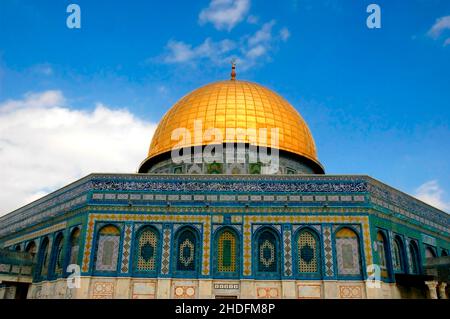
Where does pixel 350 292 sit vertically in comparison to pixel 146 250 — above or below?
below

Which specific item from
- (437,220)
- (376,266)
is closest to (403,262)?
(376,266)

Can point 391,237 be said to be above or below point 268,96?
below

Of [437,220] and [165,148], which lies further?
[165,148]

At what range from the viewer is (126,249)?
14.3 m

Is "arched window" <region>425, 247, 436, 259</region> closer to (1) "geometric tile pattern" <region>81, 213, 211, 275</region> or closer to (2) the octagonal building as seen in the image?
(2) the octagonal building

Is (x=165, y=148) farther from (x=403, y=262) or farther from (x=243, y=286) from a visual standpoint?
(x=403, y=262)

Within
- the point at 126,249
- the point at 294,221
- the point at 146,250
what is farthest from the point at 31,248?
the point at 294,221

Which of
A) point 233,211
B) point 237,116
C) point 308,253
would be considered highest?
point 237,116

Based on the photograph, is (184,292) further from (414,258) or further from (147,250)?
(414,258)

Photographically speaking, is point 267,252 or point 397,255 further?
point 397,255

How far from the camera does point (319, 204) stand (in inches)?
574

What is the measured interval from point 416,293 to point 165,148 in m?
11.2

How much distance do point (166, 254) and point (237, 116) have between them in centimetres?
711

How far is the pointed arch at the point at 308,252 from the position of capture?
551 inches
